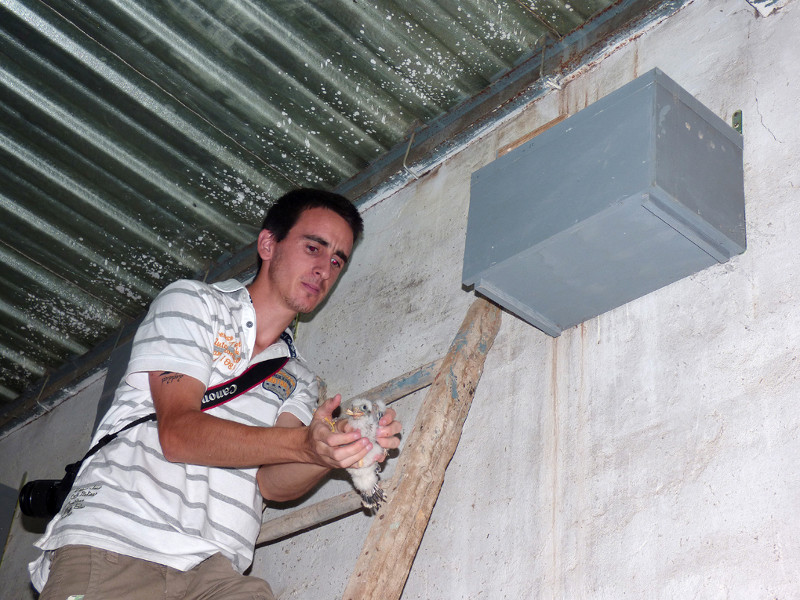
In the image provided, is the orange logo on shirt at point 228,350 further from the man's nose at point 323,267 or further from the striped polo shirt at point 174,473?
the man's nose at point 323,267

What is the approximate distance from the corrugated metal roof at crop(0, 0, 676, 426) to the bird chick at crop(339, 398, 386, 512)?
1.62m

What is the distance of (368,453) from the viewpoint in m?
1.98

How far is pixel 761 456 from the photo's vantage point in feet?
6.19

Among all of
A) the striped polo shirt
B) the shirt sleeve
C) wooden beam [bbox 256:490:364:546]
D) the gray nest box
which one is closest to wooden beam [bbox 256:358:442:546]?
wooden beam [bbox 256:490:364:546]

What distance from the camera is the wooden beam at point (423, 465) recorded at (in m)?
2.01

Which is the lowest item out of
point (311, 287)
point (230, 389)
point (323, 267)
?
point (230, 389)

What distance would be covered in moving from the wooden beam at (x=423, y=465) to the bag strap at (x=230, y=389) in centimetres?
50

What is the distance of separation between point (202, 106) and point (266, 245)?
0.80 m

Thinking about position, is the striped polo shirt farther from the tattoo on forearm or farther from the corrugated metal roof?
the corrugated metal roof

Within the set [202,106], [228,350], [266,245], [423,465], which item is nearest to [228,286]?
[228,350]

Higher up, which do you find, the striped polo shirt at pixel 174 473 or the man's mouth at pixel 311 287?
the man's mouth at pixel 311 287

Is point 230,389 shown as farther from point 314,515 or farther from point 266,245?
point 266,245

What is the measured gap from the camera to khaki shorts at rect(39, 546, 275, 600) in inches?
79.4

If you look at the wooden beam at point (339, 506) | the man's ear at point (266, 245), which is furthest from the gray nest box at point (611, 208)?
the man's ear at point (266, 245)
